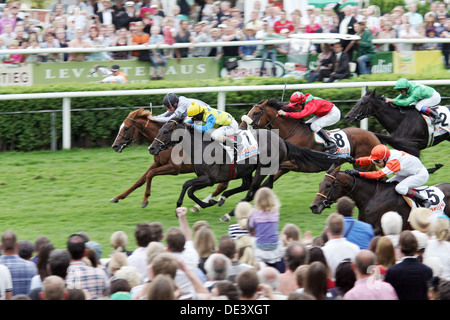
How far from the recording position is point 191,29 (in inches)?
499

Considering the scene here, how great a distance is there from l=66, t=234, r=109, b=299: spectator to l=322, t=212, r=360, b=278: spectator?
1.54 m

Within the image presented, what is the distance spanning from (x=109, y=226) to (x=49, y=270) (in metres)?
3.44

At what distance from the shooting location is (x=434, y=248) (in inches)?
204

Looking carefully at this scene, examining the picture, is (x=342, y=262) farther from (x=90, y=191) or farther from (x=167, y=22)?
(x=167, y=22)

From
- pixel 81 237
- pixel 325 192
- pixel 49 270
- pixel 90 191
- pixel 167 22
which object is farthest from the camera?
pixel 167 22

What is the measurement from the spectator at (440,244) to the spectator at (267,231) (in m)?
1.14

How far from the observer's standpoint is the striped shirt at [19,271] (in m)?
4.97

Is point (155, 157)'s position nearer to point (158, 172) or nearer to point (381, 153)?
point (158, 172)

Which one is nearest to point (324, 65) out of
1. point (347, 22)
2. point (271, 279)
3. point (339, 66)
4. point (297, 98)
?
point (339, 66)

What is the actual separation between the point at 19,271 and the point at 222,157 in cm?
376

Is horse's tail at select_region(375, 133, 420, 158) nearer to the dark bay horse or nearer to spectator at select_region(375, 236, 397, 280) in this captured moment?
the dark bay horse

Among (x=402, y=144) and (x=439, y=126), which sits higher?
(x=439, y=126)

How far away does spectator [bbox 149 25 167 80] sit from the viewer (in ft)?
39.4

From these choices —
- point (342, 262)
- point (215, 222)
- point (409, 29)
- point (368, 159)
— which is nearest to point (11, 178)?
point (215, 222)
